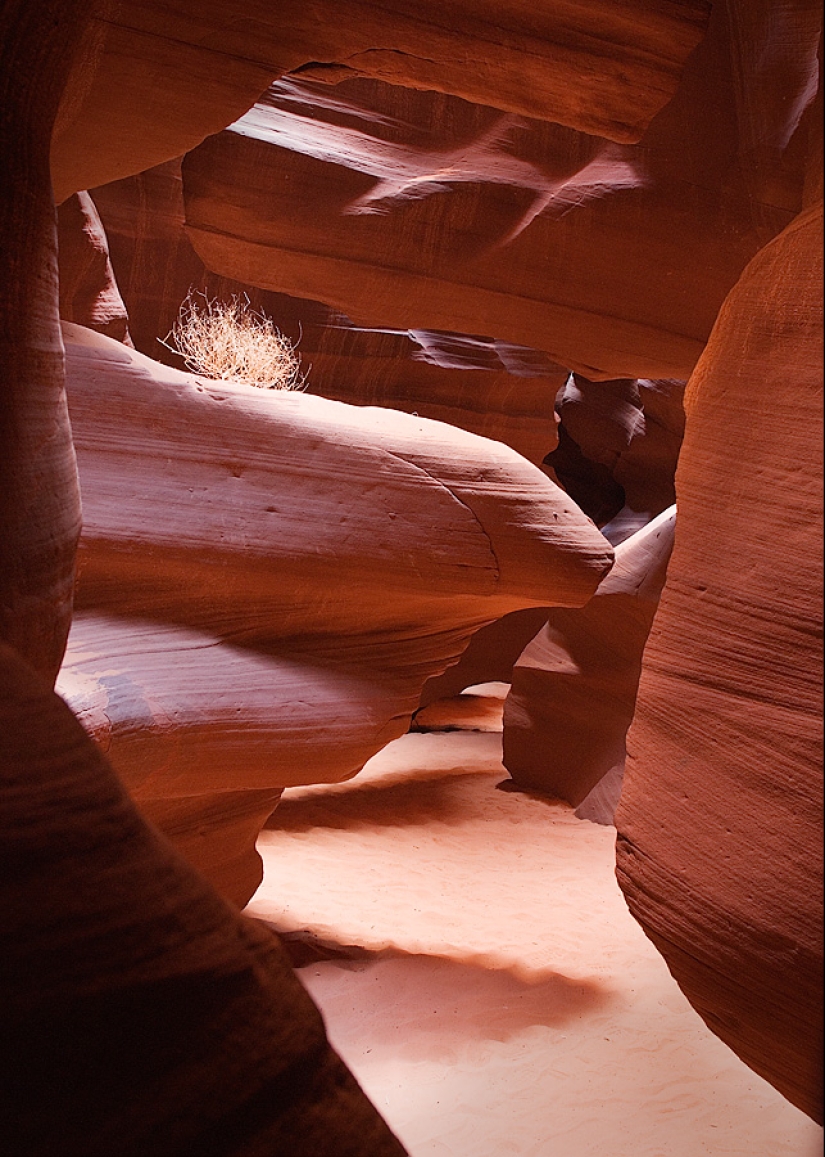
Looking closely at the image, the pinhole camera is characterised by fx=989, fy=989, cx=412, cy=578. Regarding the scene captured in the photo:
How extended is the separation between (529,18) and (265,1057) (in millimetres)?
4095

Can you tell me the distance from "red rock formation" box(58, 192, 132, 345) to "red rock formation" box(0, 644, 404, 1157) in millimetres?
4955

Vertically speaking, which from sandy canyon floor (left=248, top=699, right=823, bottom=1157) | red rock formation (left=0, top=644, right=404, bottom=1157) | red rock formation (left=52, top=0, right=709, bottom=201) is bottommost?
sandy canyon floor (left=248, top=699, right=823, bottom=1157)

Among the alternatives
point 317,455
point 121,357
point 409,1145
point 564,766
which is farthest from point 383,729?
point 564,766

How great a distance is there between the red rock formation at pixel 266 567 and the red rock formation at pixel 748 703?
252cm

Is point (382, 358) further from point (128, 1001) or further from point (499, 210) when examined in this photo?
point (128, 1001)

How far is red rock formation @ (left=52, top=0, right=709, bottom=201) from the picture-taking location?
368cm

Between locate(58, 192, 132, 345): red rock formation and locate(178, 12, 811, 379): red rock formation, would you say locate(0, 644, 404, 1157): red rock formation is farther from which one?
locate(178, 12, 811, 379): red rock formation

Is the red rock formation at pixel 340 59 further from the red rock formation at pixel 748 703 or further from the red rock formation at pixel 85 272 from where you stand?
the red rock formation at pixel 748 703

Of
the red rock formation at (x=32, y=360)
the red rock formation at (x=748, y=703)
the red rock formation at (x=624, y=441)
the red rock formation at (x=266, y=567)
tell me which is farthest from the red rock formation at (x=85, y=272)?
the red rock formation at (x=624, y=441)

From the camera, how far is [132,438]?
459 centimetres

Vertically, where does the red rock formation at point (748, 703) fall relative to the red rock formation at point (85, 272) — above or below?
below

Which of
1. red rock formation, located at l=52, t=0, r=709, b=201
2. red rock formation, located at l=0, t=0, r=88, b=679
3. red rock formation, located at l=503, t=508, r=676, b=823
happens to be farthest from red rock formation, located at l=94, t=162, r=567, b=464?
red rock formation, located at l=0, t=0, r=88, b=679

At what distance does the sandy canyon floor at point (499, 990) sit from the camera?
4152 millimetres

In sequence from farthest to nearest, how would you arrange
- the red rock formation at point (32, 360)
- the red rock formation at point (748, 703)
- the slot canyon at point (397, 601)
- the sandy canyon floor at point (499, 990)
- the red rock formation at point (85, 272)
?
1. the red rock formation at point (85, 272)
2. the sandy canyon floor at point (499, 990)
3. the red rock formation at point (32, 360)
4. the red rock formation at point (748, 703)
5. the slot canyon at point (397, 601)
